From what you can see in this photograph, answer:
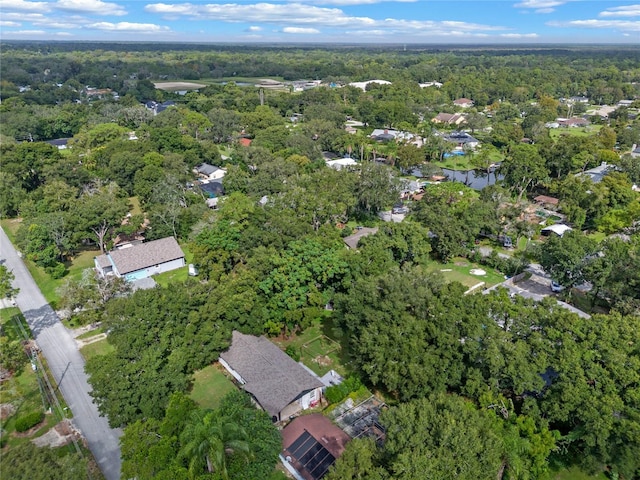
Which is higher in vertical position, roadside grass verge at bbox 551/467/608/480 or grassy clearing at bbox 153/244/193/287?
roadside grass verge at bbox 551/467/608/480

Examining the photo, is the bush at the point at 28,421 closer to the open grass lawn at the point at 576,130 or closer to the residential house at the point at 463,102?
the open grass lawn at the point at 576,130

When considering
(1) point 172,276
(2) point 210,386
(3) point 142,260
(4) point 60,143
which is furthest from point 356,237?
(4) point 60,143

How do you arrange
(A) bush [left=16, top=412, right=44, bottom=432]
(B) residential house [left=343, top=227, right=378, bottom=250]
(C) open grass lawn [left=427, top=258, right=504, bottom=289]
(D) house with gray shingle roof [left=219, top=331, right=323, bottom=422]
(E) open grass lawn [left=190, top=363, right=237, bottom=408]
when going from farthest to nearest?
1. (B) residential house [left=343, top=227, right=378, bottom=250]
2. (C) open grass lawn [left=427, top=258, right=504, bottom=289]
3. (E) open grass lawn [left=190, top=363, right=237, bottom=408]
4. (D) house with gray shingle roof [left=219, top=331, right=323, bottom=422]
5. (A) bush [left=16, top=412, right=44, bottom=432]

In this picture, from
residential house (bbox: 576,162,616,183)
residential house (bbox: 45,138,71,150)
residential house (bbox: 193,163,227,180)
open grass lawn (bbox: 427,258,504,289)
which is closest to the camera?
open grass lawn (bbox: 427,258,504,289)

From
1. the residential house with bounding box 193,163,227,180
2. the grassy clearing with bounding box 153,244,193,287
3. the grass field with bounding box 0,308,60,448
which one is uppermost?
the residential house with bounding box 193,163,227,180

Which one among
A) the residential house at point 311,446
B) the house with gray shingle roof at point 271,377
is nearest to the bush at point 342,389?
the house with gray shingle roof at point 271,377

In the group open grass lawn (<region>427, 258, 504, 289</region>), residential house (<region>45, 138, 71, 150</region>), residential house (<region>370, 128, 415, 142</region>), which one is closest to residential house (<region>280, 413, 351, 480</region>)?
open grass lawn (<region>427, 258, 504, 289</region>)

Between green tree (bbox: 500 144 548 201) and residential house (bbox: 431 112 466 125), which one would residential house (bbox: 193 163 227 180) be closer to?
green tree (bbox: 500 144 548 201)

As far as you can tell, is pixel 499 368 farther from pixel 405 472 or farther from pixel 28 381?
pixel 28 381
